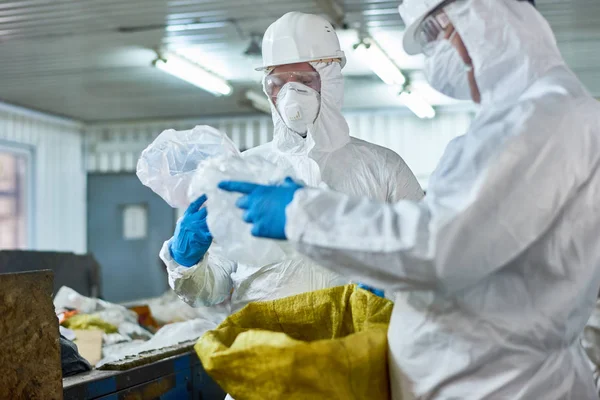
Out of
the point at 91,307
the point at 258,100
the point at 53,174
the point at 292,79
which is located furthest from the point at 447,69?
the point at 53,174

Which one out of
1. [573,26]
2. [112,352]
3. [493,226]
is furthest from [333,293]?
[573,26]

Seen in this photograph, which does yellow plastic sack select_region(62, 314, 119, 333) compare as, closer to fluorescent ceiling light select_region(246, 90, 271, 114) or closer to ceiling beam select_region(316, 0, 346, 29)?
ceiling beam select_region(316, 0, 346, 29)

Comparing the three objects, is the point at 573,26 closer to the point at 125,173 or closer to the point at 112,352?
the point at 112,352

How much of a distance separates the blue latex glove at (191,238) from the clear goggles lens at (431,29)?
0.76m

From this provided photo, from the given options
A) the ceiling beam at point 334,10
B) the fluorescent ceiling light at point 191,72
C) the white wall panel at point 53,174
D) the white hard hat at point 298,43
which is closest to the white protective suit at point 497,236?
the white hard hat at point 298,43

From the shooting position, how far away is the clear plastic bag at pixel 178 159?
227 centimetres

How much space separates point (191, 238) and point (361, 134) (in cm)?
699

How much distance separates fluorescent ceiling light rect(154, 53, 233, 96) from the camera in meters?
6.47

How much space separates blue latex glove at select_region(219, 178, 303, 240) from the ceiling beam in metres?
3.83

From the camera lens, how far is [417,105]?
321 inches

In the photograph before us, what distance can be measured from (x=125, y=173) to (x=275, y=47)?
730cm

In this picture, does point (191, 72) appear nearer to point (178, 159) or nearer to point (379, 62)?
point (379, 62)

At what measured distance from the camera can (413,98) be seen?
25.7 ft

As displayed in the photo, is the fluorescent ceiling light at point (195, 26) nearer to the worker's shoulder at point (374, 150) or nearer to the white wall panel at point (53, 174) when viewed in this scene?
the white wall panel at point (53, 174)
